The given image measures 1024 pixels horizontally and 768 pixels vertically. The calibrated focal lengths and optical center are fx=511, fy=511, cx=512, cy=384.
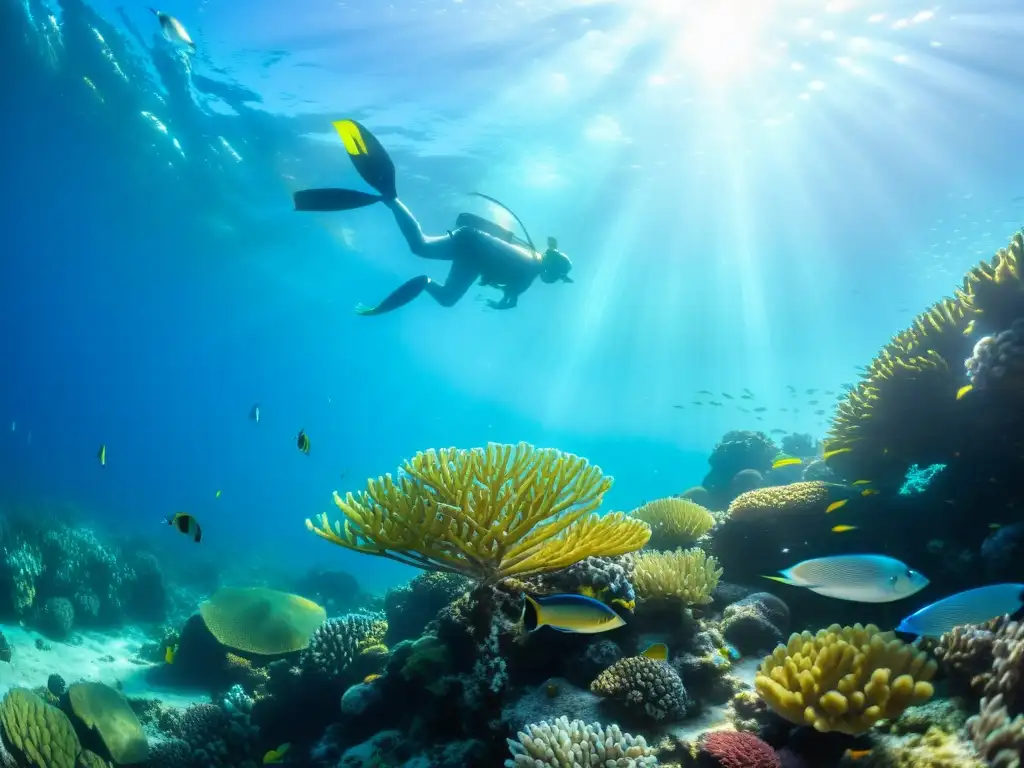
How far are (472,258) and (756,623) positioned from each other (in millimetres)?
6697

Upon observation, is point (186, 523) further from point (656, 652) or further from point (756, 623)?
point (756, 623)

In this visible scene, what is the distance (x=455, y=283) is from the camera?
956 cm

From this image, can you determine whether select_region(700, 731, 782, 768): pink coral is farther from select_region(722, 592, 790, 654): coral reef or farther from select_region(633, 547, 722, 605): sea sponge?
select_region(722, 592, 790, 654): coral reef

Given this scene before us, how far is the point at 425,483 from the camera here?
13.8 feet

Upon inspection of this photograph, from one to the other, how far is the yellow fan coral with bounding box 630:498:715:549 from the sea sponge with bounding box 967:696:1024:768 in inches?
168

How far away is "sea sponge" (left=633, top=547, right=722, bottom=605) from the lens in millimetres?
4742

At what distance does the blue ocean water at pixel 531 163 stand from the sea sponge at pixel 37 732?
567 inches

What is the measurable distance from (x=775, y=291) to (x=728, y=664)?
133ft

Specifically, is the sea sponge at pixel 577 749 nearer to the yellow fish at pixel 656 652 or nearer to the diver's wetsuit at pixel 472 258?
the yellow fish at pixel 656 652

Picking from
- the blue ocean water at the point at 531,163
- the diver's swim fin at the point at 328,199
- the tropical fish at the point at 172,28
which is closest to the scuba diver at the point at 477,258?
the diver's swim fin at the point at 328,199

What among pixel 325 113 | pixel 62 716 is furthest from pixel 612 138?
pixel 62 716

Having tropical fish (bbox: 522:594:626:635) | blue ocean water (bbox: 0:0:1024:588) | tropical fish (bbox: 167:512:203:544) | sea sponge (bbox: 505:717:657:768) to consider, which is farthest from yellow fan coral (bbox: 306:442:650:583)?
blue ocean water (bbox: 0:0:1024:588)

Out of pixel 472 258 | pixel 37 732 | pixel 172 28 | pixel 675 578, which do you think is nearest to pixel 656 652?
pixel 675 578

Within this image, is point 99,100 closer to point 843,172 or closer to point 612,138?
point 612,138
